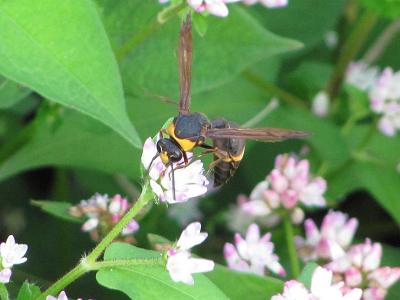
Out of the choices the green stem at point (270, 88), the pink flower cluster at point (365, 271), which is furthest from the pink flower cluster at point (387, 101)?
the pink flower cluster at point (365, 271)

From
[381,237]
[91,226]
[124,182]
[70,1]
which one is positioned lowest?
[91,226]

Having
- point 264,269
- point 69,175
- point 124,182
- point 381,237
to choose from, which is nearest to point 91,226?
point 264,269

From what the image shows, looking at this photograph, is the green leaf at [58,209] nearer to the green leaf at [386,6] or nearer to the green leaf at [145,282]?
the green leaf at [145,282]

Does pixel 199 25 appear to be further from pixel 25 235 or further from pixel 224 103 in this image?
pixel 25 235

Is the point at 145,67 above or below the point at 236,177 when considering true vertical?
below

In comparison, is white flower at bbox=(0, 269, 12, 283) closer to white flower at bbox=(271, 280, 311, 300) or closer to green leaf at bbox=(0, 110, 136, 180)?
white flower at bbox=(271, 280, 311, 300)

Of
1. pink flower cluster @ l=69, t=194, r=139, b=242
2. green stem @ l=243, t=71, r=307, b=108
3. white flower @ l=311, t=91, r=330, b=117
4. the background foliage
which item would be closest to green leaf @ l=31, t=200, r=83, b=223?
pink flower cluster @ l=69, t=194, r=139, b=242

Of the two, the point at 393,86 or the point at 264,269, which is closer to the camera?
the point at 264,269

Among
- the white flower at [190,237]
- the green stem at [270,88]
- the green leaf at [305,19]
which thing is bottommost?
the white flower at [190,237]
